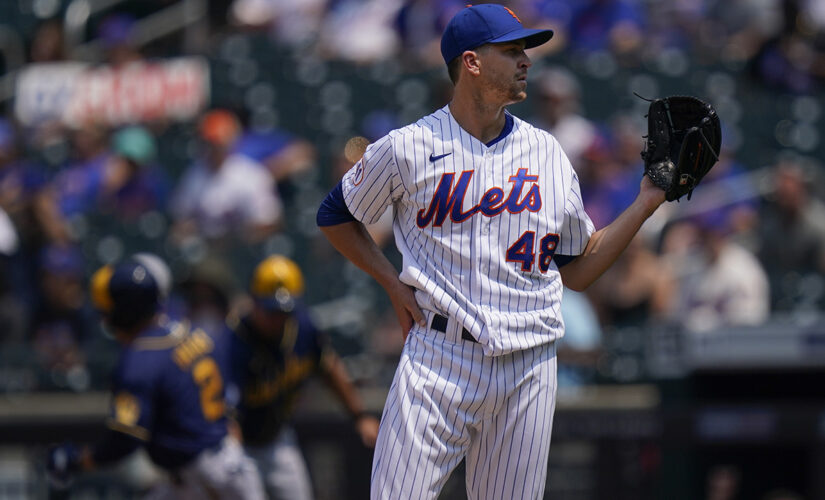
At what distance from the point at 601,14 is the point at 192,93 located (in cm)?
375

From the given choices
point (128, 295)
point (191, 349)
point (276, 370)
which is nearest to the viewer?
point (128, 295)

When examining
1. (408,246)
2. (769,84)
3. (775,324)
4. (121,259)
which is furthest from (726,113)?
(408,246)

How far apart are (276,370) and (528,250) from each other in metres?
3.27

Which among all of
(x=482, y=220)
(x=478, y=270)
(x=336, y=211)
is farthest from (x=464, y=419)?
(x=336, y=211)

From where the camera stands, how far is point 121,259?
9.73 meters

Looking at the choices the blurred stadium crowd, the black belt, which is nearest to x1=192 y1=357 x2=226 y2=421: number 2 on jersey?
the blurred stadium crowd

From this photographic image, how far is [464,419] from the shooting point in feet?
12.9

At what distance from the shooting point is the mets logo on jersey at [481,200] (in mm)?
3918

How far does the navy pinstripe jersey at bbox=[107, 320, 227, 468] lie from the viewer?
588 centimetres

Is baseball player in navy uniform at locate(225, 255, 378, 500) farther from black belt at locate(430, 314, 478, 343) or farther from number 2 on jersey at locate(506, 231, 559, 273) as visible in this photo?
number 2 on jersey at locate(506, 231, 559, 273)

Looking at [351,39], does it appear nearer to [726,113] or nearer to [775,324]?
[726,113]

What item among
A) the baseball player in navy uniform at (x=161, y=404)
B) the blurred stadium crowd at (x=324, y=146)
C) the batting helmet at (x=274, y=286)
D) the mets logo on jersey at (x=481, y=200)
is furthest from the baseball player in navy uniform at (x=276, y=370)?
the mets logo on jersey at (x=481, y=200)

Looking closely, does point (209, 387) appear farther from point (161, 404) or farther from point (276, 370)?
point (276, 370)

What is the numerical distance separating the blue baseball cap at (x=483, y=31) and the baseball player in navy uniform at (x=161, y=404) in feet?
8.40
